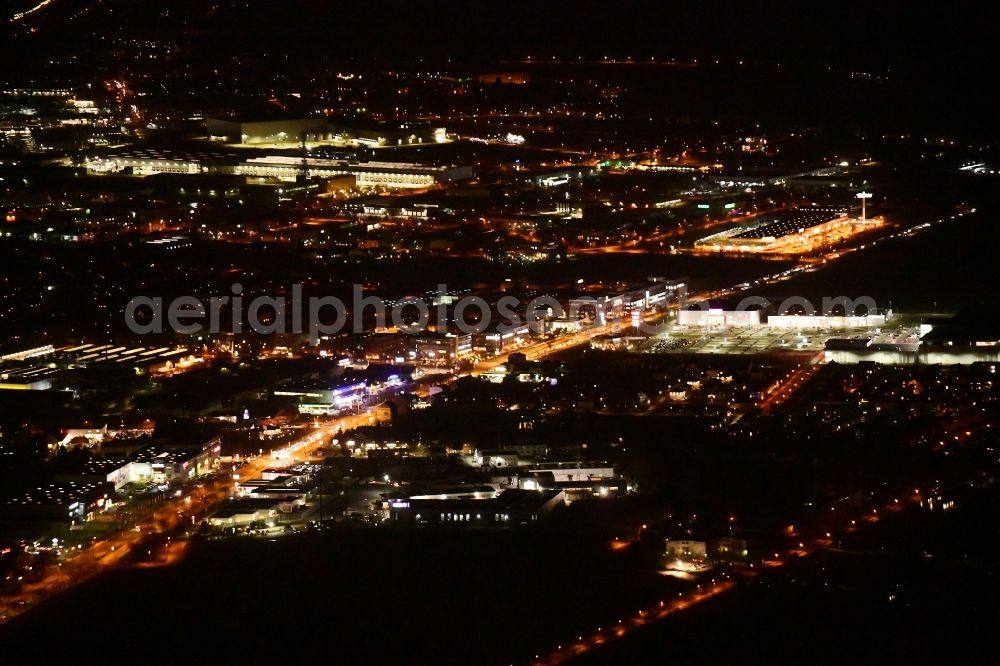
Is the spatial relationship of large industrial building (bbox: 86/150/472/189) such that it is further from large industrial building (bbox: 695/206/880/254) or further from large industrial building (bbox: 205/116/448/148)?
large industrial building (bbox: 695/206/880/254)

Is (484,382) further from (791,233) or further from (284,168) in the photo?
(284,168)

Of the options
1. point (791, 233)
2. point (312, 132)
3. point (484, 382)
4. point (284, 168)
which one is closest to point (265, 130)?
point (312, 132)

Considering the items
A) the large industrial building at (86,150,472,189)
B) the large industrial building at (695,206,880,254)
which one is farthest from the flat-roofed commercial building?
the large industrial building at (695,206,880,254)

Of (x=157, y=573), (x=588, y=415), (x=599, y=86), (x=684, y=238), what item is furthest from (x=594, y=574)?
(x=599, y=86)

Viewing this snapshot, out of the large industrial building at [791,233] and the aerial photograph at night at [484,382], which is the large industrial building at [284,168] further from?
the large industrial building at [791,233]

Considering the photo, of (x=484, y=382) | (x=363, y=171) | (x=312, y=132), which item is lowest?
(x=484, y=382)

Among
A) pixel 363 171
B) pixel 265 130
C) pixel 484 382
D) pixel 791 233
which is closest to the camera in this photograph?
pixel 484 382

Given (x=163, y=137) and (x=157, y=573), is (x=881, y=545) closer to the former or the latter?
(x=157, y=573)

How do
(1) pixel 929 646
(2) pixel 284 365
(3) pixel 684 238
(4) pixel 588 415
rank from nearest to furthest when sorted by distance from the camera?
(1) pixel 929 646 < (4) pixel 588 415 < (2) pixel 284 365 < (3) pixel 684 238
